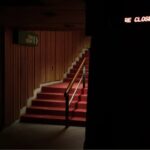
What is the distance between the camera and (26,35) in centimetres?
764

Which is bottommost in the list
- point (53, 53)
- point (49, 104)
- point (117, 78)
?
point (49, 104)

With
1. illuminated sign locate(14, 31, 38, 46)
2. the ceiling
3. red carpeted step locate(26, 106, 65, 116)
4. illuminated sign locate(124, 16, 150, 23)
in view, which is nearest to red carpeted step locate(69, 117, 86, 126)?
red carpeted step locate(26, 106, 65, 116)

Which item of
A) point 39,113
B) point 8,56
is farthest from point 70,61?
point 8,56

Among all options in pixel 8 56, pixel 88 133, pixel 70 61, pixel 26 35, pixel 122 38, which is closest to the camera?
pixel 122 38

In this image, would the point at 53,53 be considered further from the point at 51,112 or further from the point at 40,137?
the point at 40,137

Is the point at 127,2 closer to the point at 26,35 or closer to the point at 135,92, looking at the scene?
the point at 135,92

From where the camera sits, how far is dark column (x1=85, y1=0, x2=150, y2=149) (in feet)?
12.3

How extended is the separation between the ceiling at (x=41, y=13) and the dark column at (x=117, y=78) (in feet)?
2.21

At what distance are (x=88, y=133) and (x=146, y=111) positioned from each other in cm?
85

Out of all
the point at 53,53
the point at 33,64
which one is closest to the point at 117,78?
the point at 33,64

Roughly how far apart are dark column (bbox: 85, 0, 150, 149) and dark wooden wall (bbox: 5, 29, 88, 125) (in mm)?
3354

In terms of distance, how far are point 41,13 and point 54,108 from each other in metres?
3.51

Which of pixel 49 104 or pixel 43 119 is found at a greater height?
pixel 49 104

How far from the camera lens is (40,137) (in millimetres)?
6438
